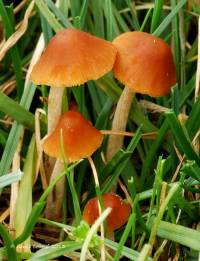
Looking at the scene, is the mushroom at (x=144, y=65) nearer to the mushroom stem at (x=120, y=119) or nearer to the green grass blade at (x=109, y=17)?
the mushroom stem at (x=120, y=119)

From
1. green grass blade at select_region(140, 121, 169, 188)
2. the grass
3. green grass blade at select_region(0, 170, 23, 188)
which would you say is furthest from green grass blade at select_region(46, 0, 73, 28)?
green grass blade at select_region(0, 170, 23, 188)

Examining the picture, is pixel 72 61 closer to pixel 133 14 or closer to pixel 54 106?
pixel 54 106

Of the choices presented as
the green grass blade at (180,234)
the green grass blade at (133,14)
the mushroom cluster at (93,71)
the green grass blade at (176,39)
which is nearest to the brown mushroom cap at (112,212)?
the mushroom cluster at (93,71)

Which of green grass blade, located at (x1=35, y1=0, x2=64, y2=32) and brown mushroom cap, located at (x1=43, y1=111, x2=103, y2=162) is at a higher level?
green grass blade, located at (x1=35, y1=0, x2=64, y2=32)

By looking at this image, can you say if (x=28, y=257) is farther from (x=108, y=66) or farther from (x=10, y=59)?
(x=10, y=59)

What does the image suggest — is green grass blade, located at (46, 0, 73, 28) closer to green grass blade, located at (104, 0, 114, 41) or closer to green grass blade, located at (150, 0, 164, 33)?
green grass blade, located at (104, 0, 114, 41)

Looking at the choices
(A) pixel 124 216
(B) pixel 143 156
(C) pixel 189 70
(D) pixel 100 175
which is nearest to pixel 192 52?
(C) pixel 189 70
